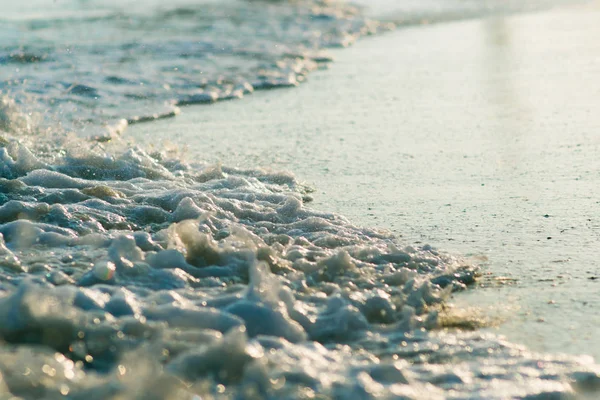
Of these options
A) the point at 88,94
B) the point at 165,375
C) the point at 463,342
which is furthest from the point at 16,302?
the point at 88,94

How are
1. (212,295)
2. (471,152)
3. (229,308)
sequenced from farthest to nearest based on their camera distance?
(471,152) → (212,295) → (229,308)

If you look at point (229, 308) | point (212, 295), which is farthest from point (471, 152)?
point (229, 308)

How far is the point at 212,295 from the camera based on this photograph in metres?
3.32

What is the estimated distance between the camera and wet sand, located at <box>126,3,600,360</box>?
3.62 metres

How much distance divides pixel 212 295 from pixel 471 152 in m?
3.08

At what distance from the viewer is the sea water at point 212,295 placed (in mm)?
2596

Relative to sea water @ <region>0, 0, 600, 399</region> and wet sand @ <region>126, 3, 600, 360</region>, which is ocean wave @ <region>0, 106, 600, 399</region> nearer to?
sea water @ <region>0, 0, 600, 399</region>

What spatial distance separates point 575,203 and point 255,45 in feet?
29.3

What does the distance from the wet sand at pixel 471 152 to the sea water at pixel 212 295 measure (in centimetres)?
27

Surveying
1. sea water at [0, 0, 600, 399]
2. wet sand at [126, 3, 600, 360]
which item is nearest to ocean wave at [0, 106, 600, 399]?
sea water at [0, 0, 600, 399]

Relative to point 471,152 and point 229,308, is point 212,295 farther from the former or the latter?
point 471,152

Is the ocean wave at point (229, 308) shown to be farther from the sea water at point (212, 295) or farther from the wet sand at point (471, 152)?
the wet sand at point (471, 152)

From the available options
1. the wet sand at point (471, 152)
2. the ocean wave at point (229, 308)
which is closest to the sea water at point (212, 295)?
the ocean wave at point (229, 308)

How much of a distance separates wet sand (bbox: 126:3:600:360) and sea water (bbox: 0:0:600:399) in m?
0.27
